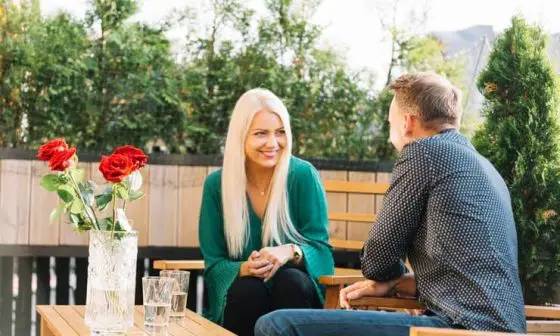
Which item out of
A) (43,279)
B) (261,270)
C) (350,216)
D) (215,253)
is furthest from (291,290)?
(43,279)

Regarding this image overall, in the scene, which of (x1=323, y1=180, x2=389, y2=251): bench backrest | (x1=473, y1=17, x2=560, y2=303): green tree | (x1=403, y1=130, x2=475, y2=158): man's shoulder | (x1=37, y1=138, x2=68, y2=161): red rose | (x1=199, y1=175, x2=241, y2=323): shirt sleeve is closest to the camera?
(x1=403, y1=130, x2=475, y2=158): man's shoulder

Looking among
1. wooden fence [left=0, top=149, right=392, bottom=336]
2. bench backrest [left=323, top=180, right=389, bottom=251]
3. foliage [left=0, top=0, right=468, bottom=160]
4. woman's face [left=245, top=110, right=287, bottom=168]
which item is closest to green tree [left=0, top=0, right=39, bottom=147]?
foliage [left=0, top=0, right=468, bottom=160]

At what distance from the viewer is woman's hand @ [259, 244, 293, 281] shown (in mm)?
3398

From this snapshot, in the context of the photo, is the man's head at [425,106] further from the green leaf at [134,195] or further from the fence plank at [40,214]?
the fence plank at [40,214]

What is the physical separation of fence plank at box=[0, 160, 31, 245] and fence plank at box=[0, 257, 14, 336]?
0.46 feet

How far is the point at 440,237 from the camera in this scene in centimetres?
246

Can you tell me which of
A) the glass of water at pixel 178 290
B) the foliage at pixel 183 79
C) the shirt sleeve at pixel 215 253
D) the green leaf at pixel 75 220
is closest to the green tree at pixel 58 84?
the foliage at pixel 183 79

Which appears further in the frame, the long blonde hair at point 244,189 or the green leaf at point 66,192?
the long blonde hair at point 244,189

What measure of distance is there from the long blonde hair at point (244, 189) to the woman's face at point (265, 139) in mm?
17

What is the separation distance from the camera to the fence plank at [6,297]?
4.78m

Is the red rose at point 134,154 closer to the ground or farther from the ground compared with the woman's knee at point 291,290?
farther from the ground

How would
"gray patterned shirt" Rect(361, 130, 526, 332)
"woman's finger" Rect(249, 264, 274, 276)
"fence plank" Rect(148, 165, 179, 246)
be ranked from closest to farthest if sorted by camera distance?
"gray patterned shirt" Rect(361, 130, 526, 332) < "woman's finger" Rect(249, 264, 274, 276) < "fence plank" Rect(148, 165, 179, 246)

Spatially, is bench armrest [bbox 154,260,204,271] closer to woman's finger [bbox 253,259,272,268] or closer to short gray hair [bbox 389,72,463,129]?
woman's finger [bbox 253,259,272,268]

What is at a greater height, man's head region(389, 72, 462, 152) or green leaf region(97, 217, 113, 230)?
man's head region(389, 72, 462, 152)
